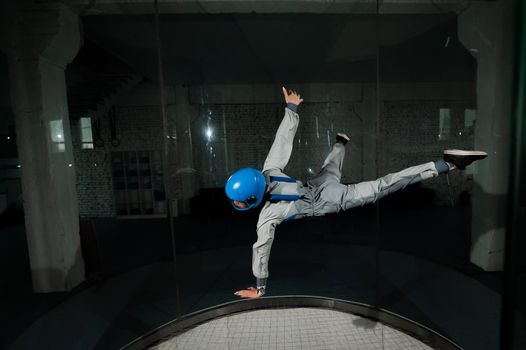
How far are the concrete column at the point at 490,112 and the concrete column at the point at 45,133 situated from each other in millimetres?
5031

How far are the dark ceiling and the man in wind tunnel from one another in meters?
2.32

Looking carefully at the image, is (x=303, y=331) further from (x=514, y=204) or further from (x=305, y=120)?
(x=305, y=120)

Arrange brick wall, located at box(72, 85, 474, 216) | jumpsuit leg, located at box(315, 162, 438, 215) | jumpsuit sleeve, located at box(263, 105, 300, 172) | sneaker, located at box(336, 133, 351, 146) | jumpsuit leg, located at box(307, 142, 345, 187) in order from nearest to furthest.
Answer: jumpsuit leg, located at box(315, 162, 438, 215) < jumpsuit sleeve, located at box(263, 105, 300, 172) < jumpsuit leg, located at box(307, 142, 345, 187) < sneaker, located at box(336, 133, 351, 146) < brick wall, located at box(72, 85, 474, 216)

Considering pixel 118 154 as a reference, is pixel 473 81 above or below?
above

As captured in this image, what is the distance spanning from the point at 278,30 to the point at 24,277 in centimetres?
524

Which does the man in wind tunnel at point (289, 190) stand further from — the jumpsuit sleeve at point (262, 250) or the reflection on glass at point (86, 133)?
the reflection on glass at point (86, 133)

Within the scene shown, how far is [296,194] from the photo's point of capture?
2010 mm

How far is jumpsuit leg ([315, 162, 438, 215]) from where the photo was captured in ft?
6.04

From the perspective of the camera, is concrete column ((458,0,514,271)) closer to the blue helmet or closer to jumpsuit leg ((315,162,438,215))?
jumpsuit leg ((315,162,438,215))

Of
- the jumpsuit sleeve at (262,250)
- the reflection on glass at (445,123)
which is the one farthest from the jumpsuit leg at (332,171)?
the reflection on glass at (445,123)

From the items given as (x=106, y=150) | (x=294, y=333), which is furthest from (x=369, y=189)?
(x=106, y=150)

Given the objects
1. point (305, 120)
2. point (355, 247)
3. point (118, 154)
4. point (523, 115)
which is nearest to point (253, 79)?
point (305, 120)

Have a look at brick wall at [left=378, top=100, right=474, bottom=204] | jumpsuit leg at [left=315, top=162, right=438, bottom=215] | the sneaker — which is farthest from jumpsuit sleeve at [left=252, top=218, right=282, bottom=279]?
brick wall at [left=378, top=100, right=474, bottom=204]

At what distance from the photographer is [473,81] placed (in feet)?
12.4
